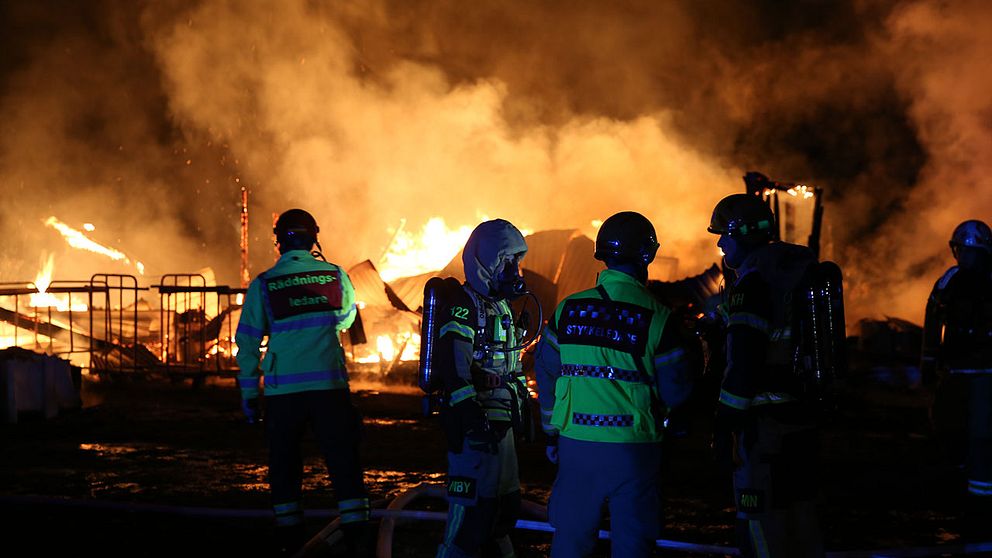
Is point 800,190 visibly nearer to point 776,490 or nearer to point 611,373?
point 776,490

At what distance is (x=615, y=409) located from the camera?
378 cm

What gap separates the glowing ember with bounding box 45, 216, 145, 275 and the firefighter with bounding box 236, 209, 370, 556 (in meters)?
30.1

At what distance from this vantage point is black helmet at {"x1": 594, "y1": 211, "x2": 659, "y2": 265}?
3.96 meters

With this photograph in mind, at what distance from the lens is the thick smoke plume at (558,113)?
2403cm

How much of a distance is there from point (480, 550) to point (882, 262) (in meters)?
22.9

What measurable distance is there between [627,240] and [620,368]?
570 millimetres

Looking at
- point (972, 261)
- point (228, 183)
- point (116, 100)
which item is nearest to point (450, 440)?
point (972, 261)

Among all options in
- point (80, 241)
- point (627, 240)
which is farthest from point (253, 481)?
point (80, 241)

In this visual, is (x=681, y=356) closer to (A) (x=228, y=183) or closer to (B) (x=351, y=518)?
(B) (x=351, y=518)

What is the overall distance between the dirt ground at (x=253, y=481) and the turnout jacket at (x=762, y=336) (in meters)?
0.26

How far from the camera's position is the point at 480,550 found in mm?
4445

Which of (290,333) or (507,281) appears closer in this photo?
(507,281)

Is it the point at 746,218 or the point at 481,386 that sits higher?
the point at 746,218

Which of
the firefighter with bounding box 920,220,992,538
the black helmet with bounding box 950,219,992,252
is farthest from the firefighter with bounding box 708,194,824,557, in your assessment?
the black helmet with bounding box 950,219,992,252
